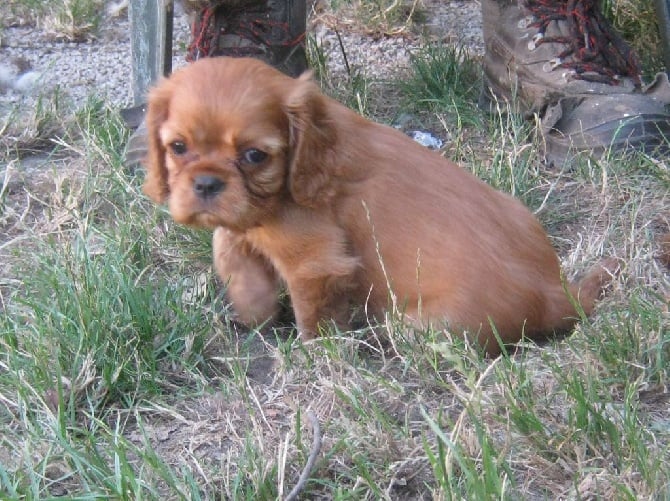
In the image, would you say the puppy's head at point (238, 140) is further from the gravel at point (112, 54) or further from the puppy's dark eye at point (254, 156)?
the gravel at point (112, 54)

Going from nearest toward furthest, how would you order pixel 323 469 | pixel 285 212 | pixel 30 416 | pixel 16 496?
pixel 16 496 < pixel 323 469 < pixel 30 416 < pixel 285 212


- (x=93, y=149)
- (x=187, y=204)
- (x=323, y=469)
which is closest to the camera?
(x=323, y=469)

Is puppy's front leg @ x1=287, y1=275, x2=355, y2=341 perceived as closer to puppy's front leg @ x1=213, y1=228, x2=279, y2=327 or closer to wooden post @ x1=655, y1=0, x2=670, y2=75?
puppy's front leg @ x1=213, y1=228, x2=279, y2=327

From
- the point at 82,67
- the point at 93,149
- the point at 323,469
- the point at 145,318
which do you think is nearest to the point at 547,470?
the point at 323,469

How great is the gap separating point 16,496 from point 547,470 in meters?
1.20

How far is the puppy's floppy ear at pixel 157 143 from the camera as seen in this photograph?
2938 mm

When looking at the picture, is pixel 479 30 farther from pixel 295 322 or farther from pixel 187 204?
pixel 187 204

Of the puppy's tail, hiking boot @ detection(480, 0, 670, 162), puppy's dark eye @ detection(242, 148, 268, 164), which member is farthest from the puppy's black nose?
hiking boot @ detection(480, 0, 670, 162)

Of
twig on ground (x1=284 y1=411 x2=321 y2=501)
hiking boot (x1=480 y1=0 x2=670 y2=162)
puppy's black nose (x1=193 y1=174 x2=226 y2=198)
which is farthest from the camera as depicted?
hiking boot (x1=480 y1=0 x2=670 y2=162)

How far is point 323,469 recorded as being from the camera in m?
2.36

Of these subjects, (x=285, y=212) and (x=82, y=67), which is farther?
(x=82, y=67)

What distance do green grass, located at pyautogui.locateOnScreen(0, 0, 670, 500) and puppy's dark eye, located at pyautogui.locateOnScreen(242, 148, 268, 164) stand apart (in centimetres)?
52

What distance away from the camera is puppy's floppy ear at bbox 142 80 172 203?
2938mm

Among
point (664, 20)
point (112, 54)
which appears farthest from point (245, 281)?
point (112, 54)
